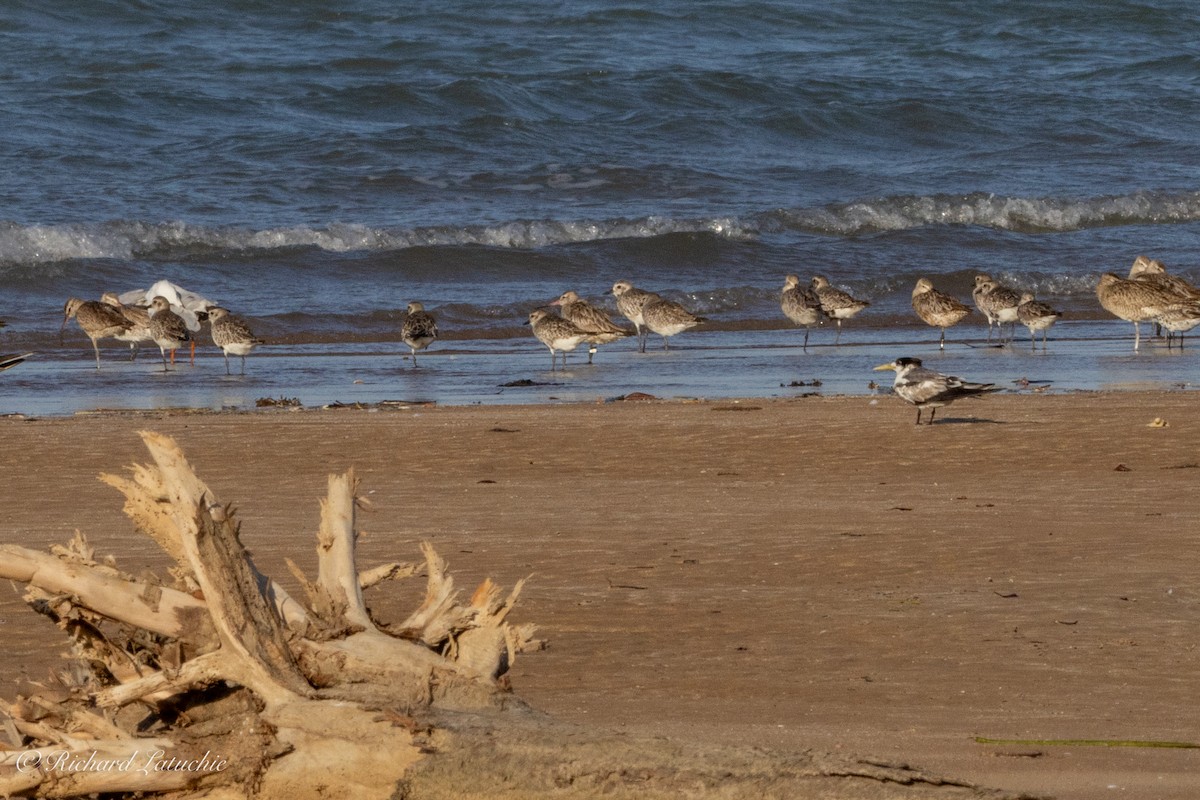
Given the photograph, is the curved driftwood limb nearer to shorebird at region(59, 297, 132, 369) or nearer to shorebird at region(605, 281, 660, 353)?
shorebird at region(59, 297, 132, 369)

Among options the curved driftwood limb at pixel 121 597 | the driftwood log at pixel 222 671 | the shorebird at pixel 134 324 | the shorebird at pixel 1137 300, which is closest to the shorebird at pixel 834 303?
the shorebird at pixel 1137 300

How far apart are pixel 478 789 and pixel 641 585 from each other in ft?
8.92

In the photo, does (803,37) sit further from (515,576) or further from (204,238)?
(515,576)

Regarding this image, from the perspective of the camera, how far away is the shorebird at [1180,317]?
17188 mm

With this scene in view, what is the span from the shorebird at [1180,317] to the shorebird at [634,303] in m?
5.25

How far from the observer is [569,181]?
26.9 metres

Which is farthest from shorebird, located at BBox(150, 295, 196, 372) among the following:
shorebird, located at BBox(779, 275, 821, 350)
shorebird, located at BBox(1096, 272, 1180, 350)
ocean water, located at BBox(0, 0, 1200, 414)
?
shorebird, located at BBox(1096, 272, 1180, 350)

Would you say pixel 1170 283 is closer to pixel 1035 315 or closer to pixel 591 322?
pixel 1035 315

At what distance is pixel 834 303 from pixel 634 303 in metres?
2.20

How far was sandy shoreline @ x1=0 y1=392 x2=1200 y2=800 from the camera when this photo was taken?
4738 mm

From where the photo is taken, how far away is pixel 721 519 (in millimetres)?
7598

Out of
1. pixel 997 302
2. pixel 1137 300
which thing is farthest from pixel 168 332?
pixel 1137 300

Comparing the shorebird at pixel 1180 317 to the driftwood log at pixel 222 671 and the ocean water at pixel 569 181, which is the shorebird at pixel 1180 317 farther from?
the driftwood log at pixel 222 671

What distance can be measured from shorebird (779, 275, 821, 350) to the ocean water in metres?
0.34
